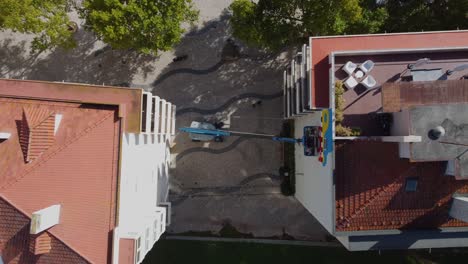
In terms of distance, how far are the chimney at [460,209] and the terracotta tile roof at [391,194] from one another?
337 millimetres

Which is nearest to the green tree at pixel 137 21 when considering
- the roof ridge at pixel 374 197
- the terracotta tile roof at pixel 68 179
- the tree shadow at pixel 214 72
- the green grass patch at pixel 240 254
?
the tree shadow at pixel 214 72

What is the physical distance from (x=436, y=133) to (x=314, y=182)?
1023 centimetres

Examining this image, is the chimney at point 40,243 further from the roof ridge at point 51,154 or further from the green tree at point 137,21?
the green tree at point 137,21

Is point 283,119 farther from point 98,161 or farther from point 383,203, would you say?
point 98,161

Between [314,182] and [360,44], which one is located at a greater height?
[360,44]

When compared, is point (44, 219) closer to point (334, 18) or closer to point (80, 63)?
point (80, 63)

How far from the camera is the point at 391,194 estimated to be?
22.0 m

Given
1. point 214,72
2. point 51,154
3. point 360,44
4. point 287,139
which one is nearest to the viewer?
point 51,154

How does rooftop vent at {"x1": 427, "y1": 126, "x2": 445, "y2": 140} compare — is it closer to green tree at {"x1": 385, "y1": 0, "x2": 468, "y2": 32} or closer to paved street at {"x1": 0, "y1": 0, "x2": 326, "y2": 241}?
green tree at {"x1": 385, "y1": 0, "x2": 468, "y2": 32}

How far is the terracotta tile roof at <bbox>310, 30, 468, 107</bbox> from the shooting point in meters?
23.9

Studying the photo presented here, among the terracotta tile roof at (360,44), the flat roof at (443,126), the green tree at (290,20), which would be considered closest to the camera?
the flat roof at (443,126)

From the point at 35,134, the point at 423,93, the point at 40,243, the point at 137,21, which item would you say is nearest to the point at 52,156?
the point at 35,134

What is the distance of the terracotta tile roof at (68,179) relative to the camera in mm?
21141

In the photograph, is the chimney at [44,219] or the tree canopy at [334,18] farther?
the tree canopy at [334,18]
